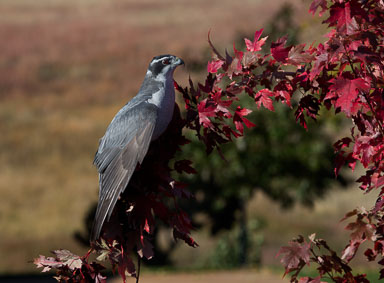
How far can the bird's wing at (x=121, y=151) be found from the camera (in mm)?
3635

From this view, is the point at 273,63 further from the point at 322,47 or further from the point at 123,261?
the point at 123,261

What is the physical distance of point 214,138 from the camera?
396cm

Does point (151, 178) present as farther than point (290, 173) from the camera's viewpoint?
No

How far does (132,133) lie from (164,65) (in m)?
0.61

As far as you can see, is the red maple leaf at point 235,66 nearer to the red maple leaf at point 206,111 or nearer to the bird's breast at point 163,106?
the red maple leaf at point 206,111

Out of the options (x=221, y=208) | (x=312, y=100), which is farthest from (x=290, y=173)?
(x=312, y=100)

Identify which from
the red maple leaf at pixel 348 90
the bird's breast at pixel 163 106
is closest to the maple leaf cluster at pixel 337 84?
the red maple leaf at pixel 348 90

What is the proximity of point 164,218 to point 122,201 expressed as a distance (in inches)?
11.9

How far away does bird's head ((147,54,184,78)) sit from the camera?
160 inches

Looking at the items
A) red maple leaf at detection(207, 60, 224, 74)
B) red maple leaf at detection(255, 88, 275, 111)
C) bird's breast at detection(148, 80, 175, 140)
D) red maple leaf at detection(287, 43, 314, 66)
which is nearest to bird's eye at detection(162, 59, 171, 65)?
bird's breast at detection(148, 80, 175, 140)

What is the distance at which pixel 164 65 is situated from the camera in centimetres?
410

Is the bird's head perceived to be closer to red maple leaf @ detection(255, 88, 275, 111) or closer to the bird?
the bird

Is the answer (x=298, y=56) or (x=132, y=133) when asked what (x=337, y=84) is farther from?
(x=132, y=133)

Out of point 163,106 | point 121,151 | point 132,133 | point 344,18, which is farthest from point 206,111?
point 344,18
